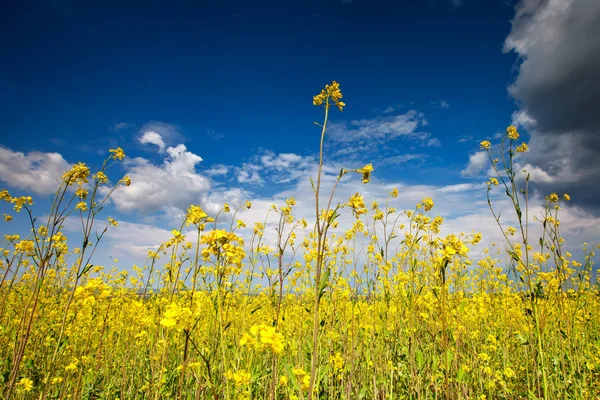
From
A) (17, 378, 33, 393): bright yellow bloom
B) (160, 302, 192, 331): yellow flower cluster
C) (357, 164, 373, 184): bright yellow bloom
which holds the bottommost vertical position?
(17, 378, 33, 393): bright yellow bloom

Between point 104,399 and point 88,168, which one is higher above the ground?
point 88,168

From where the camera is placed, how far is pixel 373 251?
215 inches

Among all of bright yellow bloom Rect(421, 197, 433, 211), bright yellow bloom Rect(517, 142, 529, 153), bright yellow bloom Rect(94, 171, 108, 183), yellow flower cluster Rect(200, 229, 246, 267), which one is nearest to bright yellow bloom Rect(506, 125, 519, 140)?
bright yellow bloom Rect(517, 142, 529, 153)

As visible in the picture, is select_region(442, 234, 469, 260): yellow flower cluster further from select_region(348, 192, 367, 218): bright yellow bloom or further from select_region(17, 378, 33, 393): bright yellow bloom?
select_region(17, 378, 33, 393): bright yellow bloom

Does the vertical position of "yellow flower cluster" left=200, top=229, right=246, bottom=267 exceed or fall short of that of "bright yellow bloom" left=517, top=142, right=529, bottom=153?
it falls short

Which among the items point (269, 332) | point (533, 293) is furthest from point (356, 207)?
point (533, 293)

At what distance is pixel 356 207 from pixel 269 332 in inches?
33.3

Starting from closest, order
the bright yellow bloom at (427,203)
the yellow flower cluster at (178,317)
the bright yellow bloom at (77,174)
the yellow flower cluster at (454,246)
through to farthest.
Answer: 1. the yellow flower cluster at (178,317)
2. the yellow flower cluster at (454,246)
3. the bright yellow bloom at (77,174)
4. the bright yellow bloom at (427,203)

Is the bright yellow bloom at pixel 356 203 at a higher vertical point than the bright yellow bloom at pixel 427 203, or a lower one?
lower

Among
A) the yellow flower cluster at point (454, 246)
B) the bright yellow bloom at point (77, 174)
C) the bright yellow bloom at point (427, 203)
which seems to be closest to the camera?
the yellow flower cluster at point (454, 246)

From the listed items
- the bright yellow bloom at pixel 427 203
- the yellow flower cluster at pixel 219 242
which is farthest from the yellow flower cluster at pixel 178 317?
the bright yellow bloom at pixel 427 203

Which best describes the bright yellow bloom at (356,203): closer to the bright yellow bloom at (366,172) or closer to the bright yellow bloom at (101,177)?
the bright yellow bloom at (366,172)

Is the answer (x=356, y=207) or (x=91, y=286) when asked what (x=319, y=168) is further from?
(x=91, y=286)

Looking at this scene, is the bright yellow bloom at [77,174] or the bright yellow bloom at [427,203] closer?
the bright yellow bloom at [77,174]
